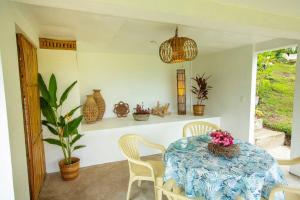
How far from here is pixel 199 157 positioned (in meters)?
1.73

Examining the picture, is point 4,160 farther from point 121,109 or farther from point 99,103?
point 121,109

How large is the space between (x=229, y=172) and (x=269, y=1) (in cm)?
153

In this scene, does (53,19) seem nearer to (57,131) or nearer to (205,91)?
(57,131)

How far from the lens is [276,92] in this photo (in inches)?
A: 189

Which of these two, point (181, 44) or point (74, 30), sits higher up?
point (74, 30)

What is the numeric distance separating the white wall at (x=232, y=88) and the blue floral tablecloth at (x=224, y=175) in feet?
6.60

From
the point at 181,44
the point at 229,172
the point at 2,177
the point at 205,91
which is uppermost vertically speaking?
the point at 181,44

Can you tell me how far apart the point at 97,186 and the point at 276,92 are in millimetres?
4939

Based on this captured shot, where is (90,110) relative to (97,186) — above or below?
above

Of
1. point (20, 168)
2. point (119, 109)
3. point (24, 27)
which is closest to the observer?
point (20, 168)

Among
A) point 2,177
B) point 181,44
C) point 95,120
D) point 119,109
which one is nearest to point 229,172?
point 181,44

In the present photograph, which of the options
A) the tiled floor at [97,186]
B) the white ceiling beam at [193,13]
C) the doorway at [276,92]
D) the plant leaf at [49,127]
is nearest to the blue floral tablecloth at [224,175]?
the tiled floor at [97,186]

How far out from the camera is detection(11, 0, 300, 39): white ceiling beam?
1.25 m

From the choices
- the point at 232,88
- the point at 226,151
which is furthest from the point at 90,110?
the point at 232,88
